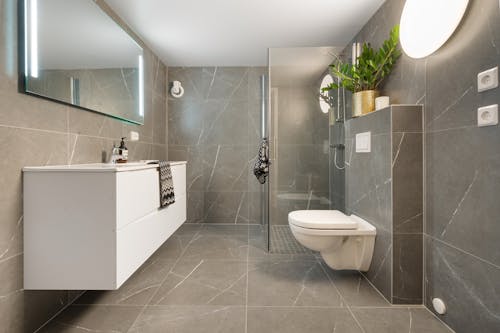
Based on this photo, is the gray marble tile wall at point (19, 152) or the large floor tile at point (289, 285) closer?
the gray marble tile wall at point (19, 152)

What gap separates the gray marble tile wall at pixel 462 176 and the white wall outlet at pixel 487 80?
0.03 metres

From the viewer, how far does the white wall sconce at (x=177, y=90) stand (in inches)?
132

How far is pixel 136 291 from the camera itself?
1750mm

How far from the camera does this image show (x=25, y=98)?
1.27 m

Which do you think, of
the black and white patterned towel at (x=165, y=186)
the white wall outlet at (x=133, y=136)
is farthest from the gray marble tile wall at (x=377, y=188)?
the white wall outlet at (x=133, y=136)

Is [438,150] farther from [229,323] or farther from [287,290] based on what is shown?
[229,323]

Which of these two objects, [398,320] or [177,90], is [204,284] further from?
[177,90]

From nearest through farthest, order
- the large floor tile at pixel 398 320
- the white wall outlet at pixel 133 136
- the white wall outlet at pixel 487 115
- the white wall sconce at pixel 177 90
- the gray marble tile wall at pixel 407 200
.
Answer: the white wall outlet at pixel 487 115 → the large floor tile at pixel 398 320 → the gray marble tile wall at pixel 407 200 → the white wall outlet at pixel 133 136 → the white wall sconce at pixel 177 90

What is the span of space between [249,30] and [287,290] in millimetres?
2260

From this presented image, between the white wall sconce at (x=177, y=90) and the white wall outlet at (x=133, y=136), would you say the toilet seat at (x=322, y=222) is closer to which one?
the white wall outlet at (x=133, y=136)

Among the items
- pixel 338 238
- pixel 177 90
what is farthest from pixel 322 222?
pixel 177 90

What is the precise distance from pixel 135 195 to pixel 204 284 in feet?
2.76

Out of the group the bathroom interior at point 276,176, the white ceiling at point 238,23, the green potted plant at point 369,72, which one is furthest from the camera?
the white ceiling at point 238,23

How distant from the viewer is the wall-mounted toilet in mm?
1789
